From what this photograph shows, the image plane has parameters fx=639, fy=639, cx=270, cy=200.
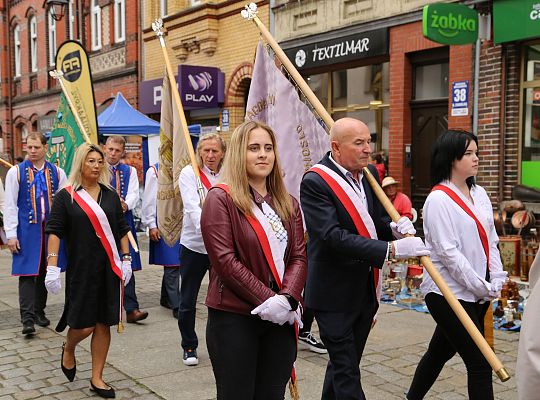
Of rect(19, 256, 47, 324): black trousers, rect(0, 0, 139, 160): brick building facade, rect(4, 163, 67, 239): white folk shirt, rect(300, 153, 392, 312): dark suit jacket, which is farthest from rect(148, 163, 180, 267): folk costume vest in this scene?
rect(0, 0, 139, 160): brick building facade

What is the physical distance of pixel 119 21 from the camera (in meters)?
19.7

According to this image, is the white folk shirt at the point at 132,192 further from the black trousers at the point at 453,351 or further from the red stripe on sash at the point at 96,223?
the black trousers at the point at 453,351

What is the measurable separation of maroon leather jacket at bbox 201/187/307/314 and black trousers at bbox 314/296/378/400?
51 cm

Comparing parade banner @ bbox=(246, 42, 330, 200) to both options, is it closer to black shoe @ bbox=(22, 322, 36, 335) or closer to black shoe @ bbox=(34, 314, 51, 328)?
black shoe @ bbox=(22, 322, 36, 335)

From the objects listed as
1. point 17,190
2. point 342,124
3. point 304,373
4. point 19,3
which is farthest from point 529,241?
point 19,3

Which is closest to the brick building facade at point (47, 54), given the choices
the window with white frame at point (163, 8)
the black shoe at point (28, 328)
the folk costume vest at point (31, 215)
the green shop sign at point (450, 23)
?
the window with white frame at point (163, 8)

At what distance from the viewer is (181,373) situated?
5.05 metres

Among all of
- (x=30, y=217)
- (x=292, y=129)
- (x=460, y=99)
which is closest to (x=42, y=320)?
(x=30, y=217)

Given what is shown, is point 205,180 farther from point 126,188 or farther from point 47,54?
point 47,54

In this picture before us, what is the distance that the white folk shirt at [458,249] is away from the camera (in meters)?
3.61

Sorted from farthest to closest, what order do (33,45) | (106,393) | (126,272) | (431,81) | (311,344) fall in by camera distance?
1. (33,45)
2. (431,81)
3. (311,344)
4. (126,272)
5. (106,393)

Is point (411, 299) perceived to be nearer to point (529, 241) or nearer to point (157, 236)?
point (529, 241)

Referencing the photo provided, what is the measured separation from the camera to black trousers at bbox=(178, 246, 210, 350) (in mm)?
5188

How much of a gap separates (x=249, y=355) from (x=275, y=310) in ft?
0.92
